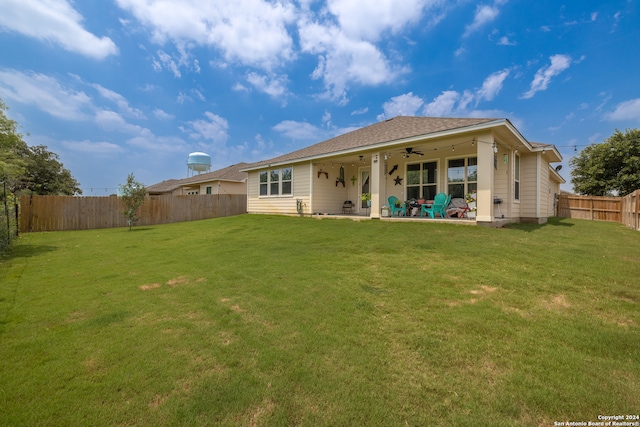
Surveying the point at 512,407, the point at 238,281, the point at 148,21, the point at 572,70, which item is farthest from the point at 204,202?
the point at 572,70

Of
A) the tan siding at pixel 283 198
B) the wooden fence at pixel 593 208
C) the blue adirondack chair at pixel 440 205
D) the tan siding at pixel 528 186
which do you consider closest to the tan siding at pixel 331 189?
the tan siding at pixel 283 198

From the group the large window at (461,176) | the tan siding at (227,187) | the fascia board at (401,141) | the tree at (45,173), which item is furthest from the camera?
the tree at (45,173)

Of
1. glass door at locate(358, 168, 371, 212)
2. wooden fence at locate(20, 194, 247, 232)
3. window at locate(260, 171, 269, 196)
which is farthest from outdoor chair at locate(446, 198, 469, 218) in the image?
wooden fence at locate(20, 194, 247, 232)

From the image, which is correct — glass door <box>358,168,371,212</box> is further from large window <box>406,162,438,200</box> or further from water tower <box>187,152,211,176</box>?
water tower <box>187,152,211,176</box>

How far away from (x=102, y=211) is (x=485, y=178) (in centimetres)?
1843

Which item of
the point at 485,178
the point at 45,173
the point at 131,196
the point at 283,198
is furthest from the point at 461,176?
the point at 45,173

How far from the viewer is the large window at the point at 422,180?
36.5 ft

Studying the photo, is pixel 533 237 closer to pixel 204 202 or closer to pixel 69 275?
pixel 69 275

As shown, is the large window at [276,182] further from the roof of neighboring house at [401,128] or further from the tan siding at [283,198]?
the roof of neighboring house at [401,128]

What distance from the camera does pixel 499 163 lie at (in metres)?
9.66

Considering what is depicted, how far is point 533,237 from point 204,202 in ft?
56.9

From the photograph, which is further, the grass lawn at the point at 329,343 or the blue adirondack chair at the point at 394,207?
the blue adirondack chair at the point at 394,207

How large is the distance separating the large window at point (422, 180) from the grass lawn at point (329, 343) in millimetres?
6279

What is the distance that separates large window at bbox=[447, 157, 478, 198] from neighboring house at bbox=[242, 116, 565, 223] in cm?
3
